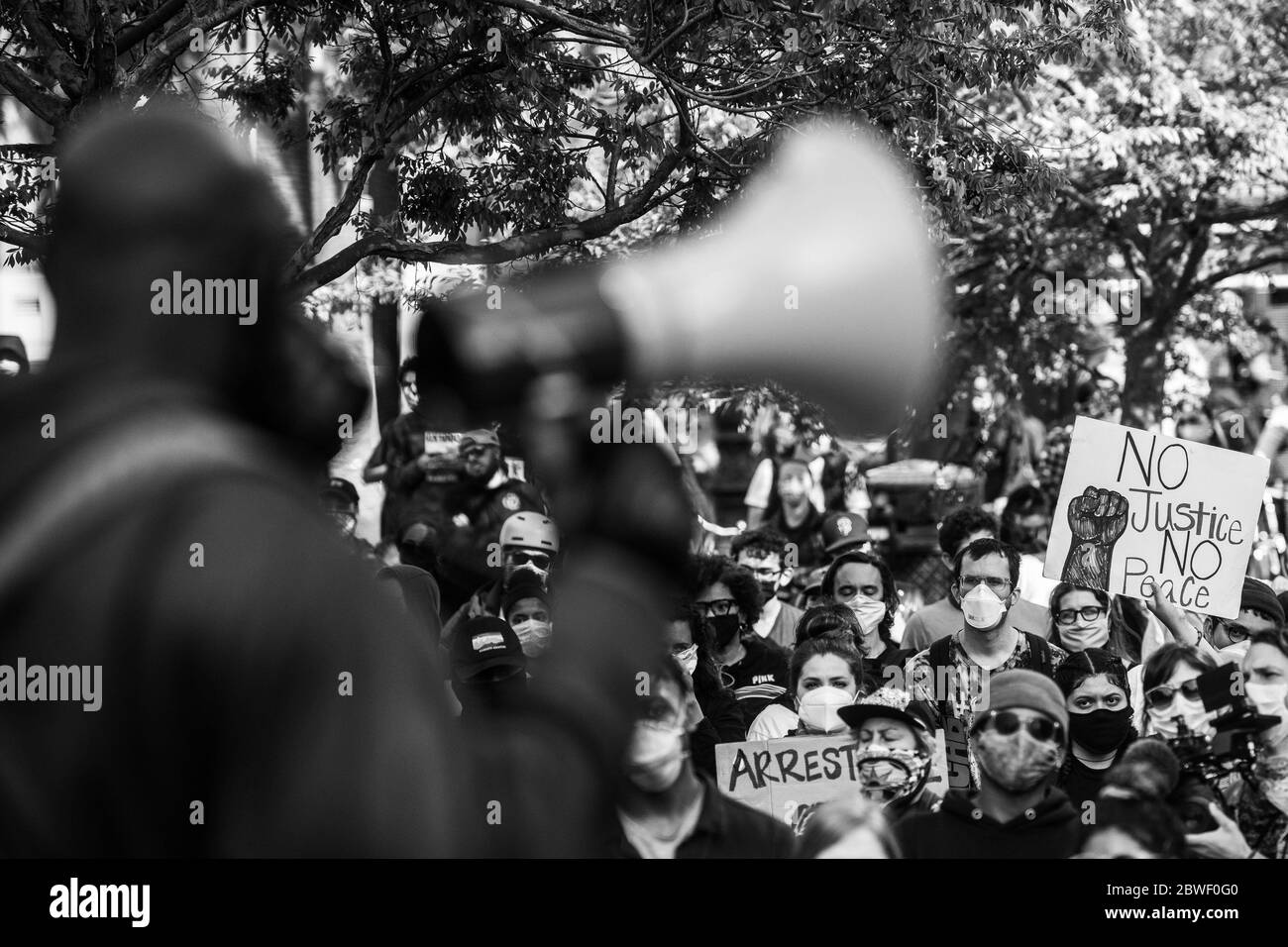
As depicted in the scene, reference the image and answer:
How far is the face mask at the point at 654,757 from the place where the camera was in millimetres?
3635

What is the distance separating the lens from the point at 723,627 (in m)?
4.89

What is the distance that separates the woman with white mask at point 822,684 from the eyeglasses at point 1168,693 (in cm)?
79

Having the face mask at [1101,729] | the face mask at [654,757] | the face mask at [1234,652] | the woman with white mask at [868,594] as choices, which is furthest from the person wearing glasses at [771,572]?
the face mask at [654,757]

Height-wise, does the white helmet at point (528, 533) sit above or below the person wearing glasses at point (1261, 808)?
above

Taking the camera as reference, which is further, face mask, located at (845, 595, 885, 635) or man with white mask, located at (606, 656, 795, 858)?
face mask, located at (845, 595, 885, 635)

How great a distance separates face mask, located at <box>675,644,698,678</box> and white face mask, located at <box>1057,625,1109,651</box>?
1159 mm

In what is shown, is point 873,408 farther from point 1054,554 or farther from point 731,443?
point 731,443

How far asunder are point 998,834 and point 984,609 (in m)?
1.02

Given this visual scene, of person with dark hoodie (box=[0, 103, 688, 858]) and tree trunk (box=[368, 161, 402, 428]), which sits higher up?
tree trunk (box=[368, 161, 402, 428])

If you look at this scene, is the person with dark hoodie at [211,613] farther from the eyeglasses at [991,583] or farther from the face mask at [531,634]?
the eyeglasses at [991,583]

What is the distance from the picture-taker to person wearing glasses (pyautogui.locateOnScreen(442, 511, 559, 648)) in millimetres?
4570

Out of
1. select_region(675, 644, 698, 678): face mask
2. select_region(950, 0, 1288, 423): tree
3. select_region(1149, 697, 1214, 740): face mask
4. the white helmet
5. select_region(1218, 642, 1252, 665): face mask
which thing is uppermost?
select_region(950, 0, 1288, 423): tree

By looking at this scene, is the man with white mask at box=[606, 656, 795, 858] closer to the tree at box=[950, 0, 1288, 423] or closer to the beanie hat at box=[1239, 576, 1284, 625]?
the beanie hat at box=[1239, 576, 1284, 625]

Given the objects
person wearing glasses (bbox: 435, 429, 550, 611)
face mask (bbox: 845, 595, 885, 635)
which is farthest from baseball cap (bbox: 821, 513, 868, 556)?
person wearing glasses (bbox: 435, 429, 550, 611)
